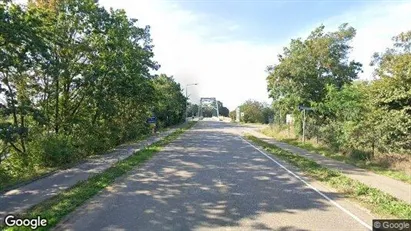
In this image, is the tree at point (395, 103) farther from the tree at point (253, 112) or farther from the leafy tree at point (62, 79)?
the tree at point (253, 112)

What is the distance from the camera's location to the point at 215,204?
905cm

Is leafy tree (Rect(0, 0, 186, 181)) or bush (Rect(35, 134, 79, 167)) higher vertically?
leafy tree (Rect(0, 0, 186, 181))

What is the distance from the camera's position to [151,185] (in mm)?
11516

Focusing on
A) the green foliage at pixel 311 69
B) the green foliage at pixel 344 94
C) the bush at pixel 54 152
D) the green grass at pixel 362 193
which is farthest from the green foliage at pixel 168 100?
the green grass at pixel 362 193

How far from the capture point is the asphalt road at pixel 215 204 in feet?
24.6

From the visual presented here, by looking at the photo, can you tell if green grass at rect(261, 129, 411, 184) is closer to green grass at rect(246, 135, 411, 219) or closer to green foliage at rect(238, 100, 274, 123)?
green grass at rect(246, 135, 411, 219)

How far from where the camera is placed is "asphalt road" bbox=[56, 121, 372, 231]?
749 cm

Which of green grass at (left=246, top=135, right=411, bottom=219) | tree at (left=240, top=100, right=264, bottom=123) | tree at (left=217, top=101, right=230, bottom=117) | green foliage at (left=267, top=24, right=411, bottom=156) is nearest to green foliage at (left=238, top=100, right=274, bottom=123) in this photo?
tree at (left=240, top=100, right=264, bottom=123)

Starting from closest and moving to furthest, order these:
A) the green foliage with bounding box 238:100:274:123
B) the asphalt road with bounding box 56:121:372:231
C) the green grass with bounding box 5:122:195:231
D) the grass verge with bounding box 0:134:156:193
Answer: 1. the asphalt road with bounding box 56:121:372:231
2. the green grass with bounding box 5:122:195:231
3. the grass verge with bounding box 0:134:156:193
4. the green foliage with bounding box 238:100:274:123

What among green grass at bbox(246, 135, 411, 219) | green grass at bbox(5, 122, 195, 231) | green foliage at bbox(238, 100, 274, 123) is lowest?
green grass at bbox(246, 135, 411, 219)

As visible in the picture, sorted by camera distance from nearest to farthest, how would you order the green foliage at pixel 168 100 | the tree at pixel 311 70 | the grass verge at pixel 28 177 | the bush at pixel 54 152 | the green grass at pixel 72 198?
the green grass at pixel 72 198 < the grass verge at pixel 28 177 < the bush at pixel 54 152 < the tree at pixel 311 70 < the green foliage at pixel 168 100

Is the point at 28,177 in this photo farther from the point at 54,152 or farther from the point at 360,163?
the point at 360,163

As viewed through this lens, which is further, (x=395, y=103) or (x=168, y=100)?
(x=168, y=100)

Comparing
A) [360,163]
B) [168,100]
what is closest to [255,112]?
[168,100]
